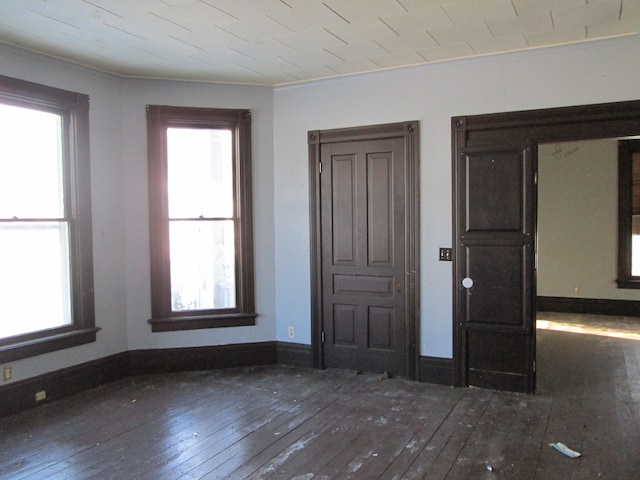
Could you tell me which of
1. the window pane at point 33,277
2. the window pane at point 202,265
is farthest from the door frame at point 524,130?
the window pane at point 33,277

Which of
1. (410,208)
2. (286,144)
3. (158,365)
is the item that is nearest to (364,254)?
(410,208)

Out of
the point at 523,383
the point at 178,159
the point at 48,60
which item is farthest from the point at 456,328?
the point at 48,60

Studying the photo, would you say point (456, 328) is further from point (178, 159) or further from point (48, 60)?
point (48, 60)

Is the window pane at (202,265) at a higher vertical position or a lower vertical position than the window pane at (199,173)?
lower

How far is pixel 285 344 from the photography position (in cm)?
493

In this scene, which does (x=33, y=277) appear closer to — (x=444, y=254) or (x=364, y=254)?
(x=364, y=254)

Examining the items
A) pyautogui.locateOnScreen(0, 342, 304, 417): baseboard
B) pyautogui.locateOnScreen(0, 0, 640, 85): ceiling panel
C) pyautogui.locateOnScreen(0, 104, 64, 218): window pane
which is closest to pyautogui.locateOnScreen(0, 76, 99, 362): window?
pyautogui.locateOnScreen(0, 104, 64, 218): window pane

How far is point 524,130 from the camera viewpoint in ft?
13.0

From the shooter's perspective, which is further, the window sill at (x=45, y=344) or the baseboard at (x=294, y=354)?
→ the baseboard at (x=294, y=354)

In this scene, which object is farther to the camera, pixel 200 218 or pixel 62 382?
pixel 200 218

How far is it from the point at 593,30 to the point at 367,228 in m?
2.26

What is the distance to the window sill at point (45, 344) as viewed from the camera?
3.62 m

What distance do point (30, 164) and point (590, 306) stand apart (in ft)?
24.3

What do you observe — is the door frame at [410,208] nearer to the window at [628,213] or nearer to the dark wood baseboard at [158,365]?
the dark wood baseboard at [158,365]
